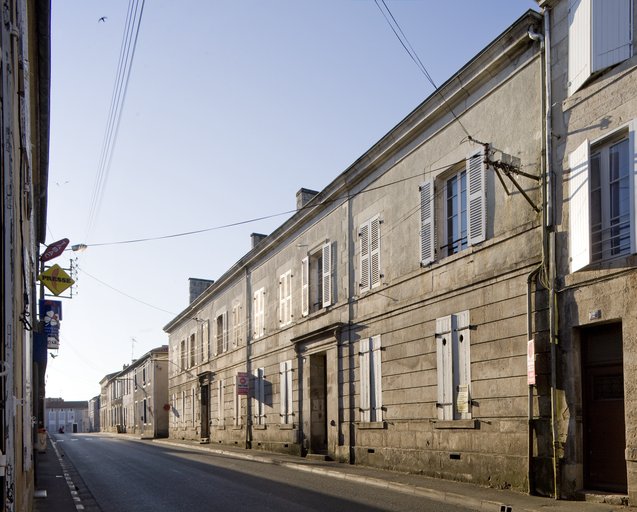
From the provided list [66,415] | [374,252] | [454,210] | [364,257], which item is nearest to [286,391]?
[364,257]

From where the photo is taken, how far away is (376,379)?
18359 millimetres

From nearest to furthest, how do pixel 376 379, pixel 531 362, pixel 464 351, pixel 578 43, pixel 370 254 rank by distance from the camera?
1. pixel 578 43
2. pixel 531 362
3. pixel 464 351
4. pixel 376 379
5. pixel 370 254

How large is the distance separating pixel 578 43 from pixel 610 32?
2.37ft

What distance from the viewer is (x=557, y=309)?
12.0m

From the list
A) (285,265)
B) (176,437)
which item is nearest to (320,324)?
(285,265)

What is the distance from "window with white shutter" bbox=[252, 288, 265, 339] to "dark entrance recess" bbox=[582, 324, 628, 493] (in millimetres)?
18124

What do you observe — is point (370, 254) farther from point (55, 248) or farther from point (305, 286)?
point (55, 248)

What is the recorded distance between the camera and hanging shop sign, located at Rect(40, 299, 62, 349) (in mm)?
21406

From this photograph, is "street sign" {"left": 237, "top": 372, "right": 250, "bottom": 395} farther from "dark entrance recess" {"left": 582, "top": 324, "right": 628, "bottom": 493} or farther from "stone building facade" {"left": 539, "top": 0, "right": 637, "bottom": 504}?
"dark entrance recess" {"left": 582, "top": 324, "right": 628, "bottom": 493}

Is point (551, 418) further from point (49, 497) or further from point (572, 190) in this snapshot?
point (49, 497)

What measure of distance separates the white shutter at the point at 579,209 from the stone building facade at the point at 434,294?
2.58 ft

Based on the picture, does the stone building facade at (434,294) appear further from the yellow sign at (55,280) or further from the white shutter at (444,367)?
the yellow sign at (55,280)

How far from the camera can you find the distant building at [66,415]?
138m

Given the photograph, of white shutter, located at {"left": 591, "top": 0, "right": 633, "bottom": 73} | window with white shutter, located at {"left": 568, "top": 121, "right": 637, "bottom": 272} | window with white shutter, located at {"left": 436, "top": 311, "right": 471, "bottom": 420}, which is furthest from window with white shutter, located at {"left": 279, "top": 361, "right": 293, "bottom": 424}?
white shutter, located at {"left": 591, "top": 0, "right": 633, "bottom": 73}
